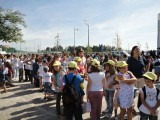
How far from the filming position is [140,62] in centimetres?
747

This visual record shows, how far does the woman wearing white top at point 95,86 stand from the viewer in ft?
20.3

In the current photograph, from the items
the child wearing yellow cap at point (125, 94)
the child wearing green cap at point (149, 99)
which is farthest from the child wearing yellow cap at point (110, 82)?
the child wearing green cap at point (149, 99)

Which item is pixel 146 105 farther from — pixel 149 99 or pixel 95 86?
pixel 95 86

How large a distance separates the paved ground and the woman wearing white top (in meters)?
1.62

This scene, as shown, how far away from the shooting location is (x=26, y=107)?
381 inches

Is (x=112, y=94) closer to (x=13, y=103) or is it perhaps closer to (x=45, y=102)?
(x=45, y=102)

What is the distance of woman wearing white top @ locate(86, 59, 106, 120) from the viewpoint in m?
6.18

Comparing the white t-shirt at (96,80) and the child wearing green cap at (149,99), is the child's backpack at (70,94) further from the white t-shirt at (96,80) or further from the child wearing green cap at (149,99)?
the child wearing green cap at (149,99)

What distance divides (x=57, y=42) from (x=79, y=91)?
67073mm

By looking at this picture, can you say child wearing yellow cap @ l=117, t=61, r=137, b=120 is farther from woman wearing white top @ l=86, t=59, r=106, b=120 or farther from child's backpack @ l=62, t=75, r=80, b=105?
child's backpack @ l=62, t=75, r=80, b=105

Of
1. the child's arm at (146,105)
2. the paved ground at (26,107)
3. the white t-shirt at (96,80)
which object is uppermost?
the white t-shirt at (96,80)

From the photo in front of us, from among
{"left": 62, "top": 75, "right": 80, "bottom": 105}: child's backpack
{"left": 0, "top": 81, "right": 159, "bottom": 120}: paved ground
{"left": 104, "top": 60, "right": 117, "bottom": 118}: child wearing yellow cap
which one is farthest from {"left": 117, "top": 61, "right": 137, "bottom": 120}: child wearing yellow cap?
{"left": 0, "top": 81, "right": 159, "bottom": 120}: paved ground

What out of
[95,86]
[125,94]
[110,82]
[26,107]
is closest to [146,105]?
[125,94]

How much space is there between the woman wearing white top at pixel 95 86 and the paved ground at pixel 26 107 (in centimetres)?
162
